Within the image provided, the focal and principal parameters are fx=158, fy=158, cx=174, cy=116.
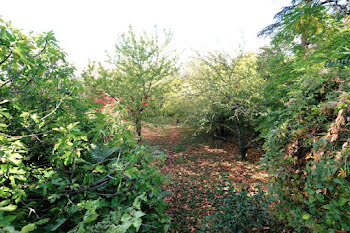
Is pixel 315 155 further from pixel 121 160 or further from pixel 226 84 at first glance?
pixel 226 84

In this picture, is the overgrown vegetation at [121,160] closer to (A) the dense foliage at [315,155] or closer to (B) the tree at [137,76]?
(A) the dense foliage at [315,155]


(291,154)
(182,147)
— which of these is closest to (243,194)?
(291,154)

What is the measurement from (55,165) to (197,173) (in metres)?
6.36

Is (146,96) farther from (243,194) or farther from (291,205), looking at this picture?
(291,205)

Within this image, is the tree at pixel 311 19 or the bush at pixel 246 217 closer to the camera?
the bush at pixel 246 217

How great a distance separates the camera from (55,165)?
1.98 metres

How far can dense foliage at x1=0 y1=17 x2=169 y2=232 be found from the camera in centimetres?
146

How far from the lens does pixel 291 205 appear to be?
220 centimetres

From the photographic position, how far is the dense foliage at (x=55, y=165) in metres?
1.46

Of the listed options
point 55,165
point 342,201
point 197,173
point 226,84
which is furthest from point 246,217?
point 226,84

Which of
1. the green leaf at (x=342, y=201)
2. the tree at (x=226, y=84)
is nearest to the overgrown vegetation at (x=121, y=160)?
the green leaf at (x=342, y=201)

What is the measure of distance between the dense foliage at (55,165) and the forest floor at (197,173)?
2.26 ft

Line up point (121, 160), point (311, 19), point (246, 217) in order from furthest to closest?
point (311, 19), point (246, 217), point (121, 160)

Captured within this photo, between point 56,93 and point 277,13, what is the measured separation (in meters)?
12.0
